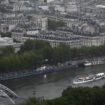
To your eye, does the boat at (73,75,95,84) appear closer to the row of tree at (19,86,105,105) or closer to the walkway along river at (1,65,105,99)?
the walkway along river at (1,65,105,99)

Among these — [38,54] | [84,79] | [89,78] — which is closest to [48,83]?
[84,79]

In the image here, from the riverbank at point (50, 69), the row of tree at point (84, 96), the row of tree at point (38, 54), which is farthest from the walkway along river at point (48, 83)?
the row of tree at point (84, 96)

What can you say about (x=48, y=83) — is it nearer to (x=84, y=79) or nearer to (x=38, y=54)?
(x=84, y=79)

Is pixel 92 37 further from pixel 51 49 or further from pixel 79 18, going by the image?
pixel 79 18

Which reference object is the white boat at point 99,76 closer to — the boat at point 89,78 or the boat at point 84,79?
the boat at point 89,78

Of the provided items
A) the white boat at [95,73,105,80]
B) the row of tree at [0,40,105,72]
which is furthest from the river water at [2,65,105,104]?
the row of tree at [0,40,105,72]
